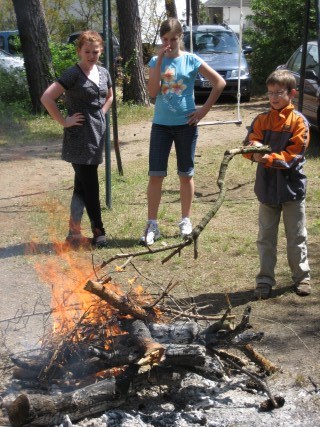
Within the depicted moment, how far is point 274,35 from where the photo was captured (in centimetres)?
2164

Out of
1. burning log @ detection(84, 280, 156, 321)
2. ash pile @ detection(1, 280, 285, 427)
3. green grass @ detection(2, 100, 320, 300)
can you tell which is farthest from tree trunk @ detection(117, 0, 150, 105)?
burning log @ detection(84, 280, 156, 321)

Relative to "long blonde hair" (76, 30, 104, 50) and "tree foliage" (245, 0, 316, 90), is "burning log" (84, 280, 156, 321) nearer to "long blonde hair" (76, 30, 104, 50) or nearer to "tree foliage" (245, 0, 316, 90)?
"long blonde hair" (76, 30, 104, 50)

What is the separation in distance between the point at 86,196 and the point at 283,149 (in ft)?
7.66

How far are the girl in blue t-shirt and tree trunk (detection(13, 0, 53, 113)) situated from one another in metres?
10.1

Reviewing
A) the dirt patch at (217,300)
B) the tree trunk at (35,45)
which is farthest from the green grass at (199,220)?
the tree trunk at (35,45)

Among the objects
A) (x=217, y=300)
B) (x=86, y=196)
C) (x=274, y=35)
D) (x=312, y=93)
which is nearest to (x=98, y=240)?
(x=86, y=196)

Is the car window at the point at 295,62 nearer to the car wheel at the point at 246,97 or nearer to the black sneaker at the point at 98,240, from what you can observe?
the car wheel at the point at 246,97

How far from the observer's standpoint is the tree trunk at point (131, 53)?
693 inches

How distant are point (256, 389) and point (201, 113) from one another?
3.31 meters

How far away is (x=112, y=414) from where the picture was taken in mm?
4000

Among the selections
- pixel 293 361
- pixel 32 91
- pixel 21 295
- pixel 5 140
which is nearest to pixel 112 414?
pixel 293 361

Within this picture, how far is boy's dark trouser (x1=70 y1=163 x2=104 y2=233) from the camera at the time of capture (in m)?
7.16

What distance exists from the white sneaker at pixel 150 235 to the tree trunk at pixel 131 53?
10.8m

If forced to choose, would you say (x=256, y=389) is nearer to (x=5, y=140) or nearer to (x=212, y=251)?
(x=212, y=251)
